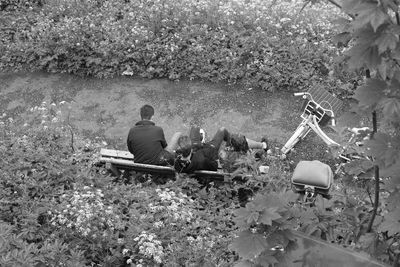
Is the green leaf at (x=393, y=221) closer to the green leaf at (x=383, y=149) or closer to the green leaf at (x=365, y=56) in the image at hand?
the green leaf at (x=383, y=149)

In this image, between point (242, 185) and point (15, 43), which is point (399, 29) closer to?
point (242, 185)

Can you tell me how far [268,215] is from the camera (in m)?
3.29

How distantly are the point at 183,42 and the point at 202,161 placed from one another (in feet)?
13.5

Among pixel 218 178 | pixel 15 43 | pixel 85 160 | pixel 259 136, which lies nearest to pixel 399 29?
pixel 218 178

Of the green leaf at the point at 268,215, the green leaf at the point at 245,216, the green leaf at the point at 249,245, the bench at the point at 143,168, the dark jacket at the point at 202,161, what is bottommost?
the bench at the point at 143,168

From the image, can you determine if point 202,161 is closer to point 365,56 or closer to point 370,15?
point 365,56

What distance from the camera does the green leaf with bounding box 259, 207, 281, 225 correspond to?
10.7 ft

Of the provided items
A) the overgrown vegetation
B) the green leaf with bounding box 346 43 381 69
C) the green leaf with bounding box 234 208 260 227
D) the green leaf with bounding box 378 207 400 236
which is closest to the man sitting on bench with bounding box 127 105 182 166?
the overgrown vegetation

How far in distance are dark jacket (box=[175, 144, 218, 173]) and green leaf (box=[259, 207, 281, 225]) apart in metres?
4.27

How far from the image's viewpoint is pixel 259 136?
9453mm

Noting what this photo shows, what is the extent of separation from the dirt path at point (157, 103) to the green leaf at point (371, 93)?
6511mm

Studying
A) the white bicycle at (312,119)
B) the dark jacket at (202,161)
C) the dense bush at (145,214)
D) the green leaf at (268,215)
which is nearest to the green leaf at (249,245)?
the dense bush at (145,214)

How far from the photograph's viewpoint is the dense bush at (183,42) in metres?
10.5

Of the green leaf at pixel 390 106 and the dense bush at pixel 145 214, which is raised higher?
the green leaf at pixel 390 106
